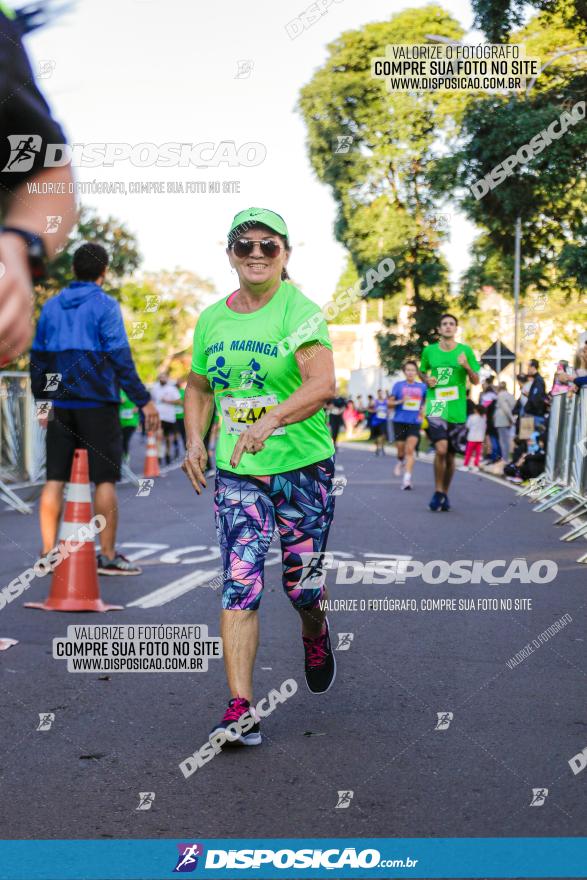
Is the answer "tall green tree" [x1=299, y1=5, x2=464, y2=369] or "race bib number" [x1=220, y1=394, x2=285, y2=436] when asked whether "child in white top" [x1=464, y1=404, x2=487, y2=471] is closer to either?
"tall green tree" [x1=299, y1=5, x2=464, y2=369]

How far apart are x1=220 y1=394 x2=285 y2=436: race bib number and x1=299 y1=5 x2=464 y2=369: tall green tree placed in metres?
36.3

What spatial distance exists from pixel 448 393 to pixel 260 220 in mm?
9337

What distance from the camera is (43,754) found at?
431 centimetres

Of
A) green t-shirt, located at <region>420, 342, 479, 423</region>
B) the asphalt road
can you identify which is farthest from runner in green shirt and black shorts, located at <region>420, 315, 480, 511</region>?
the asphalt road

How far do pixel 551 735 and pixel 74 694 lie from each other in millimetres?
1922

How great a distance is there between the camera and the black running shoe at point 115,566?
8508 millimetres

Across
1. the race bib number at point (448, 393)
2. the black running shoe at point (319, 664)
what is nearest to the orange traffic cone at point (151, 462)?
the race bib number at point (448, 393)

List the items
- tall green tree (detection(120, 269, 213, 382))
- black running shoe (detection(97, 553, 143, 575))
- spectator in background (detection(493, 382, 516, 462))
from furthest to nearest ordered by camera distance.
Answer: tall green tree (detection(120, 269, 213, 382)), spectator in background (detection(493, 382, 516, 462)), black running shoe (detection(97, 553, 143, 575))

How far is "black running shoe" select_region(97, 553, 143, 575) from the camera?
27.9ft

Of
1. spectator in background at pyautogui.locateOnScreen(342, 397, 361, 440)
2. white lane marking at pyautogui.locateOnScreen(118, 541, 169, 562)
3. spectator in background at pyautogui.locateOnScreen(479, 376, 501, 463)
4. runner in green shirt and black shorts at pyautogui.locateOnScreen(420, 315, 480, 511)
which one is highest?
runner in green shirt and black shorts at pyautogui.locateOnScreen(420, 315, 480, 511)

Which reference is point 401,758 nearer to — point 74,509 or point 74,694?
point 74,694

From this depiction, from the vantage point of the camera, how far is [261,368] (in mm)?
4613

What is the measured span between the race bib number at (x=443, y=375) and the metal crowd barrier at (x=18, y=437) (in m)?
5.68

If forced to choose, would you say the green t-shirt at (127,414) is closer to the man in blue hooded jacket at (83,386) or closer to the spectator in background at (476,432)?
the spectator in background at (476,432)
